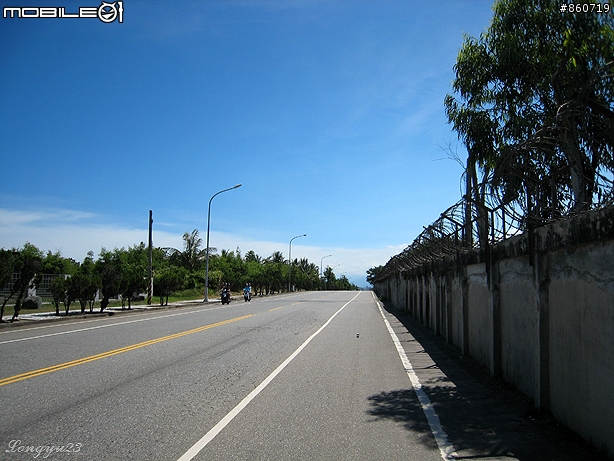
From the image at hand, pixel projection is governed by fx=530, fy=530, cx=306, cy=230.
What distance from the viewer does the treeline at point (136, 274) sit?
2203 cm

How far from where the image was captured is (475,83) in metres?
13.8

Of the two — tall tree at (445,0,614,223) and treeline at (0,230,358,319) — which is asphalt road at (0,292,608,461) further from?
treeline at (0,230,358,319)

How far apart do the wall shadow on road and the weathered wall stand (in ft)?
0.62

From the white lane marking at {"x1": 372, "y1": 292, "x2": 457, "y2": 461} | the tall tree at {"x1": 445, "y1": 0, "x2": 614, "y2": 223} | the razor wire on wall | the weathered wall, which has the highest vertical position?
the tall tree at {"x1": 445, "y1": 0, "x2": 614, "y2": 223}

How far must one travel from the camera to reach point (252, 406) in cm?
723

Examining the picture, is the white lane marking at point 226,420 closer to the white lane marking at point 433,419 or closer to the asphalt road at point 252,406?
the asphalt road at point 252,406

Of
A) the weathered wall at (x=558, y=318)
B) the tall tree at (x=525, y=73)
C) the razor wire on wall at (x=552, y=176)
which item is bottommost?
the weathered wall at (x=558, y=318)

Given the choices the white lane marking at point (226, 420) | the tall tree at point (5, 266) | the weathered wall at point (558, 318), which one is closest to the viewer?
the weathered wall at point (558, 318)

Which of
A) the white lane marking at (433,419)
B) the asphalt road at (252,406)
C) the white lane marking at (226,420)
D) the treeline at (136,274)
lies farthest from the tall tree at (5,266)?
the white lane marking at (433,419)

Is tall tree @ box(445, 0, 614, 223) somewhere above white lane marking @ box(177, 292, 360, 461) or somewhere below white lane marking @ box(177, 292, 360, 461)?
above

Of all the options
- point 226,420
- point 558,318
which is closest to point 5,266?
point 226,420

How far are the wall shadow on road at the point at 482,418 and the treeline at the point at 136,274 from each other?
17.2 metres

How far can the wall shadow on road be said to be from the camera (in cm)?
538

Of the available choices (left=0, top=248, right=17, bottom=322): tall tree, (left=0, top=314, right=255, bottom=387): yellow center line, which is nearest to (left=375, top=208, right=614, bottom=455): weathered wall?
(left=0, top=314, right=255, bottom=387): yellow center line
